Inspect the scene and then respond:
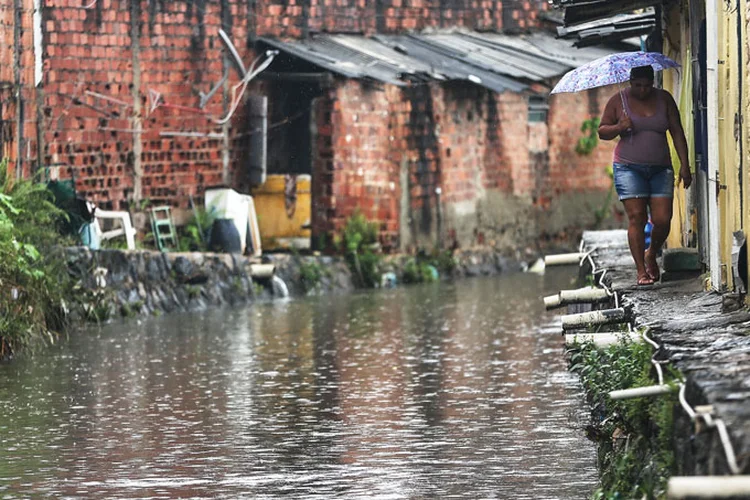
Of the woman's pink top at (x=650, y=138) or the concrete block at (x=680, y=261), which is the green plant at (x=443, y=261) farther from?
the woman's pink top at (x=650, y=138)

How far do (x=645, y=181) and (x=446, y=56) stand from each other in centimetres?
1561

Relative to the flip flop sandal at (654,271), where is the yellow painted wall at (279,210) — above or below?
above

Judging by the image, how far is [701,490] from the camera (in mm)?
5449

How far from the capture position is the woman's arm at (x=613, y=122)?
11797 millimetres

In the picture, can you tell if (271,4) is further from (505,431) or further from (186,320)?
(505,431)

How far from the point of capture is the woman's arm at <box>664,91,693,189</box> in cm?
1161

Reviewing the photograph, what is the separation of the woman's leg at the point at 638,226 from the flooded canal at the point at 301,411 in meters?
1.03

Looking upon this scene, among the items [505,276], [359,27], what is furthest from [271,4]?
[505,276]

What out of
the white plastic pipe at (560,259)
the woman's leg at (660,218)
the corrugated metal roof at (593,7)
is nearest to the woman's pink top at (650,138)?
the woman's leg at (660,218)

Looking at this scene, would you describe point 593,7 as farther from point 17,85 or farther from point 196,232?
point 196,232

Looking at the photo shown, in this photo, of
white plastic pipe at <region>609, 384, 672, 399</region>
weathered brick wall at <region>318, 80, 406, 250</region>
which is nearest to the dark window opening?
weathered brick wall at <region>318, 80, 406, 250</region>

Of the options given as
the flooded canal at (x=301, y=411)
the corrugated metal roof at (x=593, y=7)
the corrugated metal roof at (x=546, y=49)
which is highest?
the corrugated metal roof at (x=546, y=49)

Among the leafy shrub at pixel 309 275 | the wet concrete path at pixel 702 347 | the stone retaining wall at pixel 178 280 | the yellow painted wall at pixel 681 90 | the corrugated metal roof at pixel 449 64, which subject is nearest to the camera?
the wet concrete path at pixel 702 347

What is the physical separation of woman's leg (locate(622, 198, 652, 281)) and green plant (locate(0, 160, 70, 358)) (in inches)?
224
